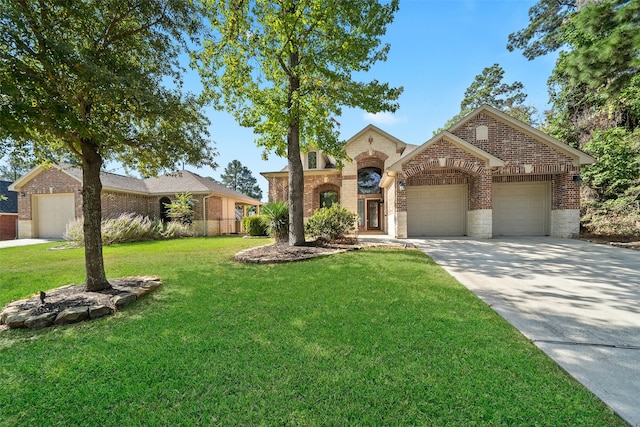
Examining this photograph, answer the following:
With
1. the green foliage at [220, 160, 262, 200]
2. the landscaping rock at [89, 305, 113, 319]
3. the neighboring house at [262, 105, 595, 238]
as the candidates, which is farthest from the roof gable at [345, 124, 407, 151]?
the green foliage at [220, 160, 262, 200]

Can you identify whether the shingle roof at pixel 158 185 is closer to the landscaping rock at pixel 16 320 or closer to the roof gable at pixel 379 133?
the roof gable at pixel 379 133

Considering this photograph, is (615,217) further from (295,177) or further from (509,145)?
(295,177)

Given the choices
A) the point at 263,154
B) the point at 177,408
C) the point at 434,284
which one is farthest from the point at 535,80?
the point at 177,408

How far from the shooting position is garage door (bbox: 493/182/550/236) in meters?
12.6

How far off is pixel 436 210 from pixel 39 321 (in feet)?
45.8

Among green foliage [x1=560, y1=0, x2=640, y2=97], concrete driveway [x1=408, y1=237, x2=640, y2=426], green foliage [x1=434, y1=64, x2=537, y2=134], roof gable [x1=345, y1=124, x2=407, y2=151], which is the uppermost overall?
green foliage [x1=434, y1=64, x2=537, y2=134]

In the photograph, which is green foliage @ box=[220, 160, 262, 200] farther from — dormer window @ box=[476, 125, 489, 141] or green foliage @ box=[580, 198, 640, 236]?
green foliage @ box=[580, 198, 640, 236]

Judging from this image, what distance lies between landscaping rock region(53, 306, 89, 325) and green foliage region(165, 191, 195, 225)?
570 inches

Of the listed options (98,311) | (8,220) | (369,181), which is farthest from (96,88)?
(8,220)

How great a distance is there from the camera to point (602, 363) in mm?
Answer: 2332

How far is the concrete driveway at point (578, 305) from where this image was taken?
7.13 ft

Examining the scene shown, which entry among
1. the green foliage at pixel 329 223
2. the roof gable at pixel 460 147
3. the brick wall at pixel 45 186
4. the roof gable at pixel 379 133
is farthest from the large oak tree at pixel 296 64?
the brick wall at pixel 45 186

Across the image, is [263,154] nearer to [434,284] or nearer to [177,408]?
[434,284]

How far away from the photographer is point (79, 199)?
15.9 m
